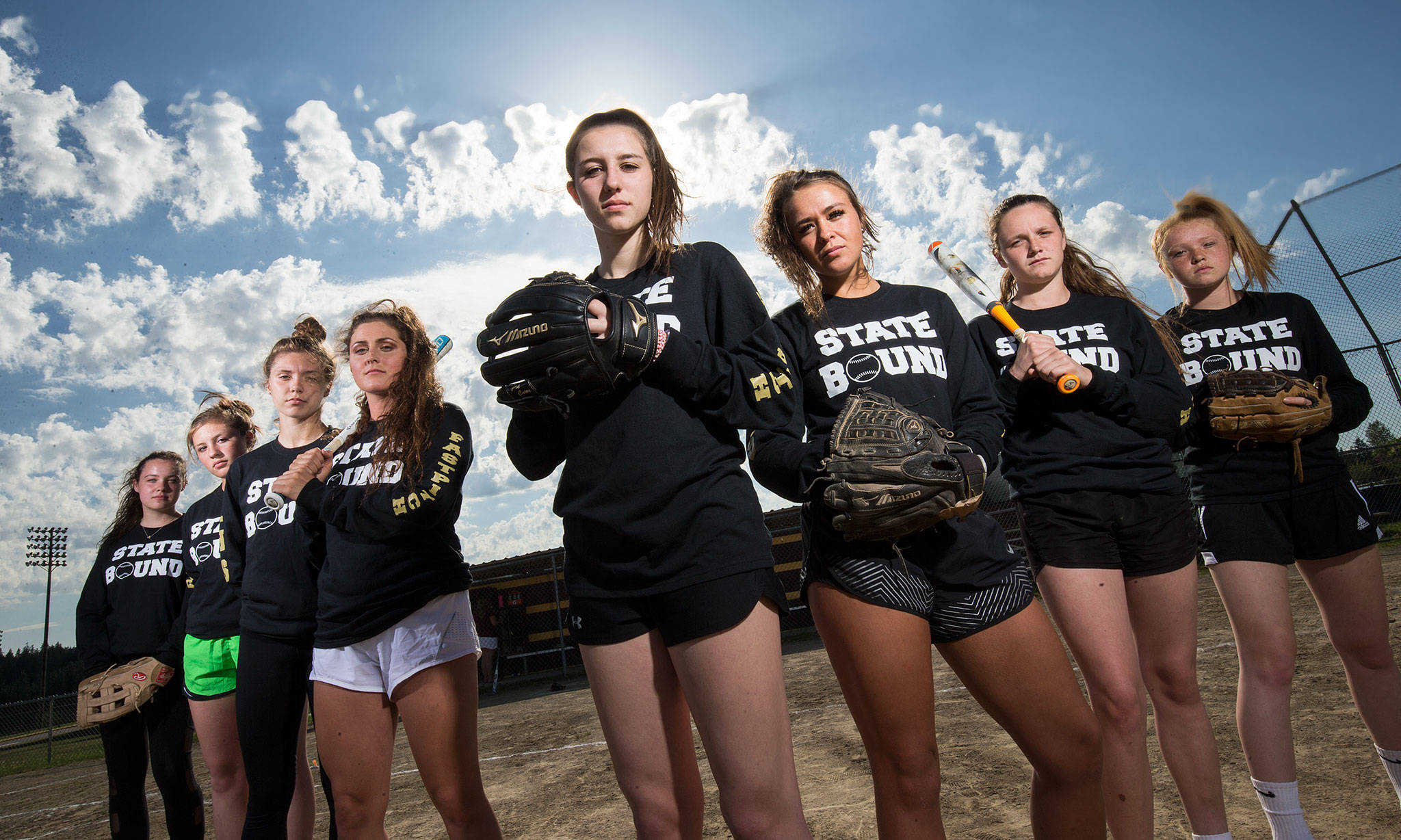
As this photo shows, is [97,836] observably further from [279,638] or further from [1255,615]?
[1255,615]

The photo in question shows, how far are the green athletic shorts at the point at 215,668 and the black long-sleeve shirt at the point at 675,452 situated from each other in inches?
92.6

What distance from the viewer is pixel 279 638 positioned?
8.86 feet

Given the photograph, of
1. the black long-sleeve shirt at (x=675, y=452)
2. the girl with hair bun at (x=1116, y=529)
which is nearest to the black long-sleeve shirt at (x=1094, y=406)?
the girl with hair bun at (x=1116, y=529)

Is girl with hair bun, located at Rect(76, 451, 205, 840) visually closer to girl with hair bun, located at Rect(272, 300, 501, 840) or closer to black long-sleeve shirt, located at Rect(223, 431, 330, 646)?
black long-sleeve shirt, located at Rect(223, 431, 330, 646)

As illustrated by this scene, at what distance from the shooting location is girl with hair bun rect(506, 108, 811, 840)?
59.6 inches

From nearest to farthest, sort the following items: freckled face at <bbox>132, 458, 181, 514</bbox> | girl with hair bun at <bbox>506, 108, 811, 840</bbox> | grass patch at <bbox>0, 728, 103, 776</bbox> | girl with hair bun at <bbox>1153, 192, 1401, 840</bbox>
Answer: girl with hair bun at <bbox>506, 108, 811, 840</bbox>
girl with hair bun at <bbox>1153, 192, 1401, 840</bbox>
freckled face at <bbox>132, 458, 181, 514</bbox>
grass patch at <bbox>0, 728, 103, 776</bbox>

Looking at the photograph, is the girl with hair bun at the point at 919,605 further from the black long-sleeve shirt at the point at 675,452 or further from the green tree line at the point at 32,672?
the green tree line at the point at 32,672

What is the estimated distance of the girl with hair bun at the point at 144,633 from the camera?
3.73 metres

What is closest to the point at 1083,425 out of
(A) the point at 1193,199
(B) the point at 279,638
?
(A) the point at 1193,199

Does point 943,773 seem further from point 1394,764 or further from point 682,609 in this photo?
point 682,609

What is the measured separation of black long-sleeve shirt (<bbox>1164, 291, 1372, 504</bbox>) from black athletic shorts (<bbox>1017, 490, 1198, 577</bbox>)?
625 mm

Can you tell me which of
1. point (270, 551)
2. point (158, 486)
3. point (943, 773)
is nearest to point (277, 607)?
point (270, 551)

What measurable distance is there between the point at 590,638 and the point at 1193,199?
3.19 metres

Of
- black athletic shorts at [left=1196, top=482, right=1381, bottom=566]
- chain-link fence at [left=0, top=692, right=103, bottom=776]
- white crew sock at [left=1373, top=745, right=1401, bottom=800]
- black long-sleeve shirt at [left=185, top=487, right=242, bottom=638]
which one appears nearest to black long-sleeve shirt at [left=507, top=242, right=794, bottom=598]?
black athletic shorts at [left=1196, top=482, right=1381, bottom=566]
